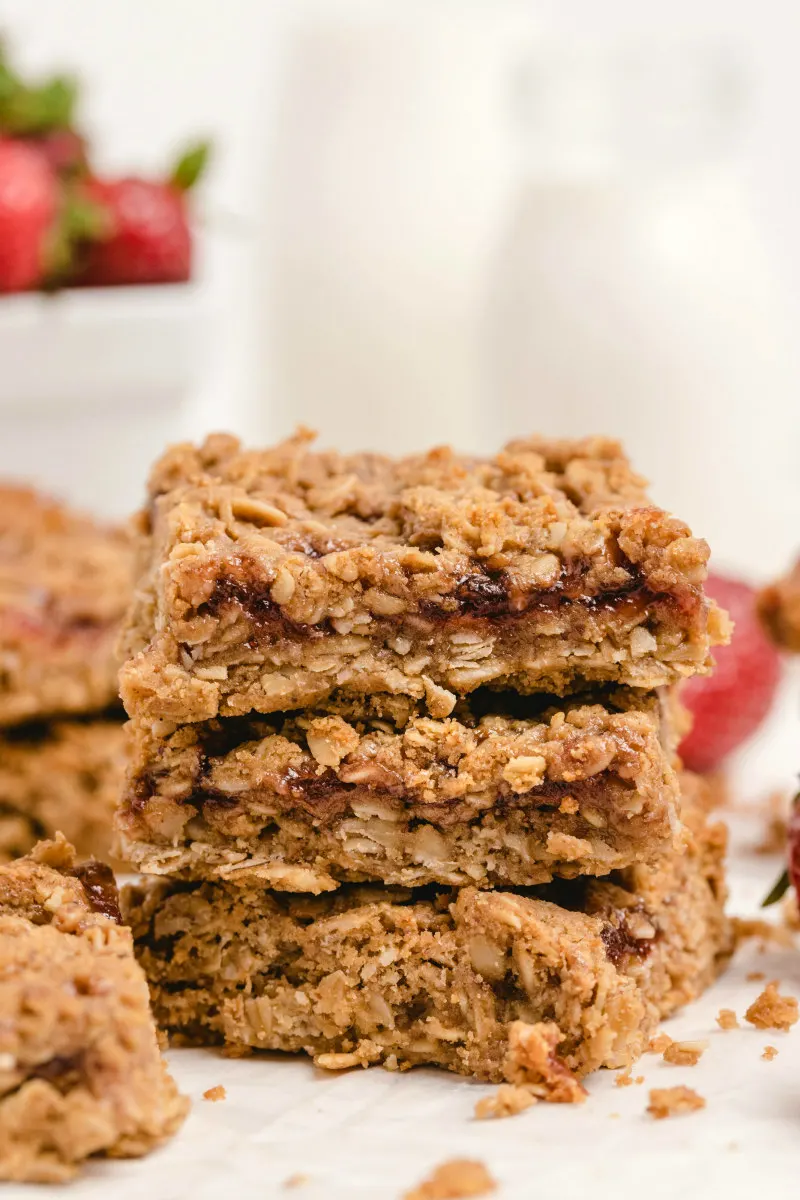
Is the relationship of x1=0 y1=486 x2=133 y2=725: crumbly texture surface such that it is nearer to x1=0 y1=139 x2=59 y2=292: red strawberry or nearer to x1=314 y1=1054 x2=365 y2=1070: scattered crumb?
x1=314 y1=1054 x2=365 y2=1070: scattered crumb

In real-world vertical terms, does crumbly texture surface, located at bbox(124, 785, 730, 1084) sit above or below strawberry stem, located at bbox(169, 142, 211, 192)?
below

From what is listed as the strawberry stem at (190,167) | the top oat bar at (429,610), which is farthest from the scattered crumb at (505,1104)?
the strawberry stem at (190,167)

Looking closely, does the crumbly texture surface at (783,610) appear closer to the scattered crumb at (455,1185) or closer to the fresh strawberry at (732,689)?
the fresh strawberry at (732,689)

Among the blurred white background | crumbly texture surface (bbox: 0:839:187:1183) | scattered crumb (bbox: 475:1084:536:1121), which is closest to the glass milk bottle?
the blurred white background

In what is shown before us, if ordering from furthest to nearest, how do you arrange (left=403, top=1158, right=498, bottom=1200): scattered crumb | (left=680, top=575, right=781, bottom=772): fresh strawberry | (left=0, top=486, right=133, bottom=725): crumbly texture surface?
(left=680, top=575, right=781, bottom=772): fresh strawberry, (left=0, top=486, right=133, bottom=725): crumbly texture surface, (left=403, top=1158, right=498, bottom=1200): scattered crumb

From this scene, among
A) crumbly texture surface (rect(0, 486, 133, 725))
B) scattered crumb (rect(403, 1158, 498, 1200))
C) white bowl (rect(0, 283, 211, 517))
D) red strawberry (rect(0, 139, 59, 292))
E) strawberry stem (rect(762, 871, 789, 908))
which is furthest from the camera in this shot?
white bowl (rect(0, 283, 211, 517))

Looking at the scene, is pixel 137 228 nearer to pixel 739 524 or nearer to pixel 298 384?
pixel 298 384

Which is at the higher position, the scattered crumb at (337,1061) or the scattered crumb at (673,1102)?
the scattered crumb at (673,1102)
